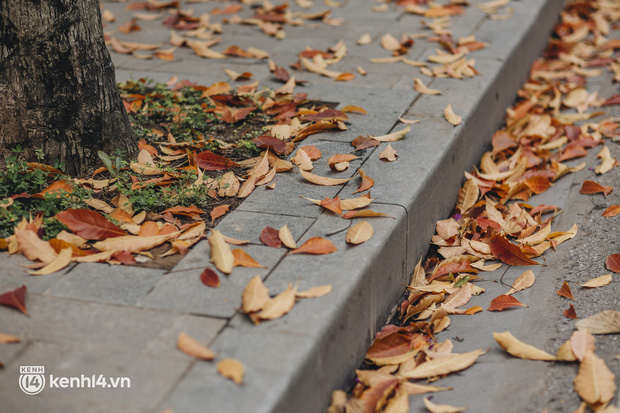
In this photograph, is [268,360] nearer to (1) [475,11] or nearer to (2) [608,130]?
(2) [608,130]

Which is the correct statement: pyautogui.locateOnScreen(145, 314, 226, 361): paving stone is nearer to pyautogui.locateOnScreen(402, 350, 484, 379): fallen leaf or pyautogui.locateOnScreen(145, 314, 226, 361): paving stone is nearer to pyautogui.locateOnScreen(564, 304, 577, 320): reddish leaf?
pyautogui.locateOnScreen(402, 350, 484, 379): fallen leaf

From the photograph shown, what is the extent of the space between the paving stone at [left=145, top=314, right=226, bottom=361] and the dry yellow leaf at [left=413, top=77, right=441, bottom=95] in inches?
80.4

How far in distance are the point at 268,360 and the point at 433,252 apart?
4.45 feet

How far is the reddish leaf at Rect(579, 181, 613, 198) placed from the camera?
3008 mm

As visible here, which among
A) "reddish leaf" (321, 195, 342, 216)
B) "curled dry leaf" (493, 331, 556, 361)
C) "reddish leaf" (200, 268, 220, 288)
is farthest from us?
"reddish leaf" (321, 195, 342, 216)

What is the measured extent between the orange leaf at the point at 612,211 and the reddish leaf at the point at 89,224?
6.53ft

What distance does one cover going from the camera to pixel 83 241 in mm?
2154

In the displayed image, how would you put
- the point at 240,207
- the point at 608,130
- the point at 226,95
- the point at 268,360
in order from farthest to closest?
1. the point at 608,130
2. the point at 226,95
3. the point at 240,207
4. the point at 268,360

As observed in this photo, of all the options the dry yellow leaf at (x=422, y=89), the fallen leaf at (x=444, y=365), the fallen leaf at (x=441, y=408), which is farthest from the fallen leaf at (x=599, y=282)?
the dry yellow leaf at (x=422, y=89)

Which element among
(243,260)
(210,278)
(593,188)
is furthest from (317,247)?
(593,188)

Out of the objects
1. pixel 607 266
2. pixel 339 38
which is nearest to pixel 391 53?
pixel 339 38

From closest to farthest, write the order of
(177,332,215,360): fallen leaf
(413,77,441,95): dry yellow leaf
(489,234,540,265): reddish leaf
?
(177,332,215,360): fallen leaf → (489,234,540,265): reddish leaf → (413,77,441,95): dry yellow leaf

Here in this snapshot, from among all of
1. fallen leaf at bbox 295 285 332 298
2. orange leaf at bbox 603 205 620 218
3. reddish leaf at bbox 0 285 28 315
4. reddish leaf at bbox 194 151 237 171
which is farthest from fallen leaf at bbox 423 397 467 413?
orange leaf at bbox 603 205 620 218
